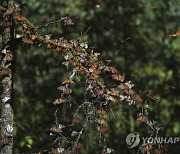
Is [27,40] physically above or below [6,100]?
above

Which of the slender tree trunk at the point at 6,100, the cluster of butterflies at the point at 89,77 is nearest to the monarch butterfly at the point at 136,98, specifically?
the cluster of butterflies at the point at 89,77

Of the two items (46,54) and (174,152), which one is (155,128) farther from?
(46,54)

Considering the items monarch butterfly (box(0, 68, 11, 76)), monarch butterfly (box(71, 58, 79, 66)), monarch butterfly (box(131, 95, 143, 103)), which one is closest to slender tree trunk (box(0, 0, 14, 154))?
monarch butterfly (box(0, 68, 11, 76))

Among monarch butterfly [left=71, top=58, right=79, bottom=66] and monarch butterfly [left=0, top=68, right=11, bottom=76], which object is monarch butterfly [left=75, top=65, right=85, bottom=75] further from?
monarch butterfly [left=0, top=68, right=11, bottom=76]

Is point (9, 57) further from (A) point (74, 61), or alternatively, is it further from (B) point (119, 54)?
(B) point (119, 54)

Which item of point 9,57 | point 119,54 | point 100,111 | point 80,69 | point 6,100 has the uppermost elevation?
point 119,54

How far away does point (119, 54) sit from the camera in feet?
22.4

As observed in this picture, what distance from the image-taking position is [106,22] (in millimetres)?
6875

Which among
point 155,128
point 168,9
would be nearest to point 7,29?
point 155,128

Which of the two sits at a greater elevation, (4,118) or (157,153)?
(4,118)

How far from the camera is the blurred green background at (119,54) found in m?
6.50

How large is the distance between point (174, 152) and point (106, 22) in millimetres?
2251

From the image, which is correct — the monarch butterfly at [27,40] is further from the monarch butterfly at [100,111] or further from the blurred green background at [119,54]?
the blurred green background at [119,54]

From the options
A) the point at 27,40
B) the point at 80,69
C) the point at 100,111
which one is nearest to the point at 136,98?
the point at 100,111
